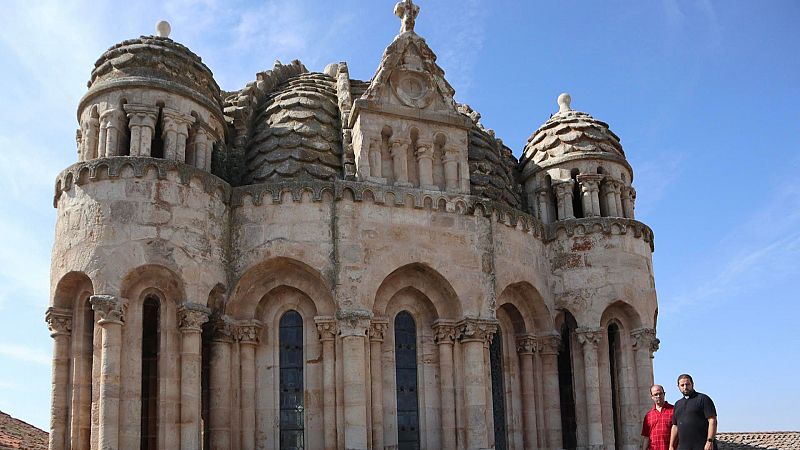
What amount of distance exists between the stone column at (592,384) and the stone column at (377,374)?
5.89 m

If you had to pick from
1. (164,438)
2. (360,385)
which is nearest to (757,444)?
(360,385)

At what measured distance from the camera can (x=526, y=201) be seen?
2556 centimetres

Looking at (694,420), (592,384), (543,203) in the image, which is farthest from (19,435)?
(694,420)

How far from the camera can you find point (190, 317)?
711 inches

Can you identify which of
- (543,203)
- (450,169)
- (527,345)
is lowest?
(527,345)

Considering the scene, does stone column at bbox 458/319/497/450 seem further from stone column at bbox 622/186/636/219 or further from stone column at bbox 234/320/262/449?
stone column at bbox 622/186/636/219

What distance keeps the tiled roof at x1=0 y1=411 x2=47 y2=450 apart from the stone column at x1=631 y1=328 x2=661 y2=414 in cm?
1521

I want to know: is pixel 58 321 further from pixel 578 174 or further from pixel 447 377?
pixel 578 174

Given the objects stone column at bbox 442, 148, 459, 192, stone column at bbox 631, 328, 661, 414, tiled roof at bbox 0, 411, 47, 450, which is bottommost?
tiled roof at bbox 0, 411, 47, 450

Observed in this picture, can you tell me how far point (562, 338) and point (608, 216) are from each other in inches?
141

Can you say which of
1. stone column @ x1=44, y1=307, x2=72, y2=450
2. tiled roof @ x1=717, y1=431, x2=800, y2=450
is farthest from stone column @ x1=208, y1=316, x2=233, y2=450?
tiled roof @ x1=717, y1=431, x2=800, y2=450

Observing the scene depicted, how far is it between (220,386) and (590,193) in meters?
11.4

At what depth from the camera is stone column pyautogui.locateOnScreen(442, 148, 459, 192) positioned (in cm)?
2147

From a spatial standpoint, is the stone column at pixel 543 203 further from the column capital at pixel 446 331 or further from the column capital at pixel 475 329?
the column capital at pixel 446 331
